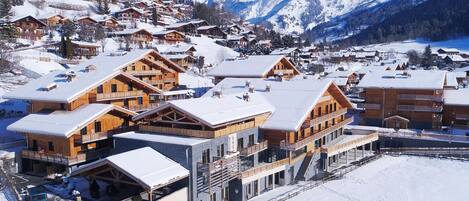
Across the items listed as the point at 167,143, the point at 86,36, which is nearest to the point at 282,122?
the point at 167,143

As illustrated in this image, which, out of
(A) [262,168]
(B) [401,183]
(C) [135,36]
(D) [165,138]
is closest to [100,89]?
(D) [165,138]

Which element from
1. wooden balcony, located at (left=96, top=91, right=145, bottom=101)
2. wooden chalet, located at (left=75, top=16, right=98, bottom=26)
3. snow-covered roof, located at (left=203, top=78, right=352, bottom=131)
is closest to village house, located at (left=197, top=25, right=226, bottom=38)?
wooden chalet, located at (left=75, top=16, right=98, bottom=26)

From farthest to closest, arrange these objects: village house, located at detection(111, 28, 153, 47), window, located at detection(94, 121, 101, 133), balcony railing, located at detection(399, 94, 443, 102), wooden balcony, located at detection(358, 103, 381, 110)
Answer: village house, located at detection(111, 28, 153, 47)
wooden balcony, located at detection(358, 103, 381, 110)
balcony railing, located at detection(399, 94, 443, 102)
window, located at detection(94, 121, 101, 133)

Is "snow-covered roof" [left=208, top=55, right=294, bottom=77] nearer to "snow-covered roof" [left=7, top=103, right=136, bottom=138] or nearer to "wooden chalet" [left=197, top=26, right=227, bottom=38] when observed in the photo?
"snow-covered roof" [left=7, top=103, right=136, bottom=138]

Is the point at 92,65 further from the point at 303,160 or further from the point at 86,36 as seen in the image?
the point at 86,36

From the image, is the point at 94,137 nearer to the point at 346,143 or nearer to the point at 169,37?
the point at 346,143
